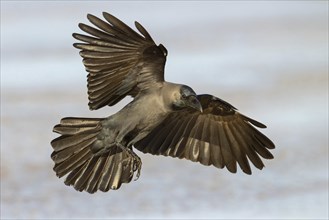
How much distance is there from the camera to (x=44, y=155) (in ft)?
78.6

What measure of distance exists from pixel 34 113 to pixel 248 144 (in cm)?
351

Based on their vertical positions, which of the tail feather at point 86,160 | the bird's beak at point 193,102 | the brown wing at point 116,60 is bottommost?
the tail feather at point 86,160

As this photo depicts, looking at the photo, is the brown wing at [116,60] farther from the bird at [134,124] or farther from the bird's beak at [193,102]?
the bird's beak at [193,102]

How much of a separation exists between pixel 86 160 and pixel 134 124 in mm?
683

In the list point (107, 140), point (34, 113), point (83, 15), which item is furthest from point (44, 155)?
point (83, 15)

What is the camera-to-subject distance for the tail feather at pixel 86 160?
21406mm

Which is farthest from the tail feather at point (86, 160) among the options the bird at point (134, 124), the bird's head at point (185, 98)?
the bird's head at point (185, 98)

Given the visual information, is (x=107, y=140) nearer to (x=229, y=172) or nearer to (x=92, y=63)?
(x=92, y=63)

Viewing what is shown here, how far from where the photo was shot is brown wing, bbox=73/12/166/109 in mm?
21078

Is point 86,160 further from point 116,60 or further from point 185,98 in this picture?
point 185,98

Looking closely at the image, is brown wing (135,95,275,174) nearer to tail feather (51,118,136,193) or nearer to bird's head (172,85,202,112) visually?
tail feather (51,118,136,193)

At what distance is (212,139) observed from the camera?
72.4 feet

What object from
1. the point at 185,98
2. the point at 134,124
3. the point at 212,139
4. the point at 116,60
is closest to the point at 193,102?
the point at 185,98

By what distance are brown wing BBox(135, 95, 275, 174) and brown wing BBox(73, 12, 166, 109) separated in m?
0.69
